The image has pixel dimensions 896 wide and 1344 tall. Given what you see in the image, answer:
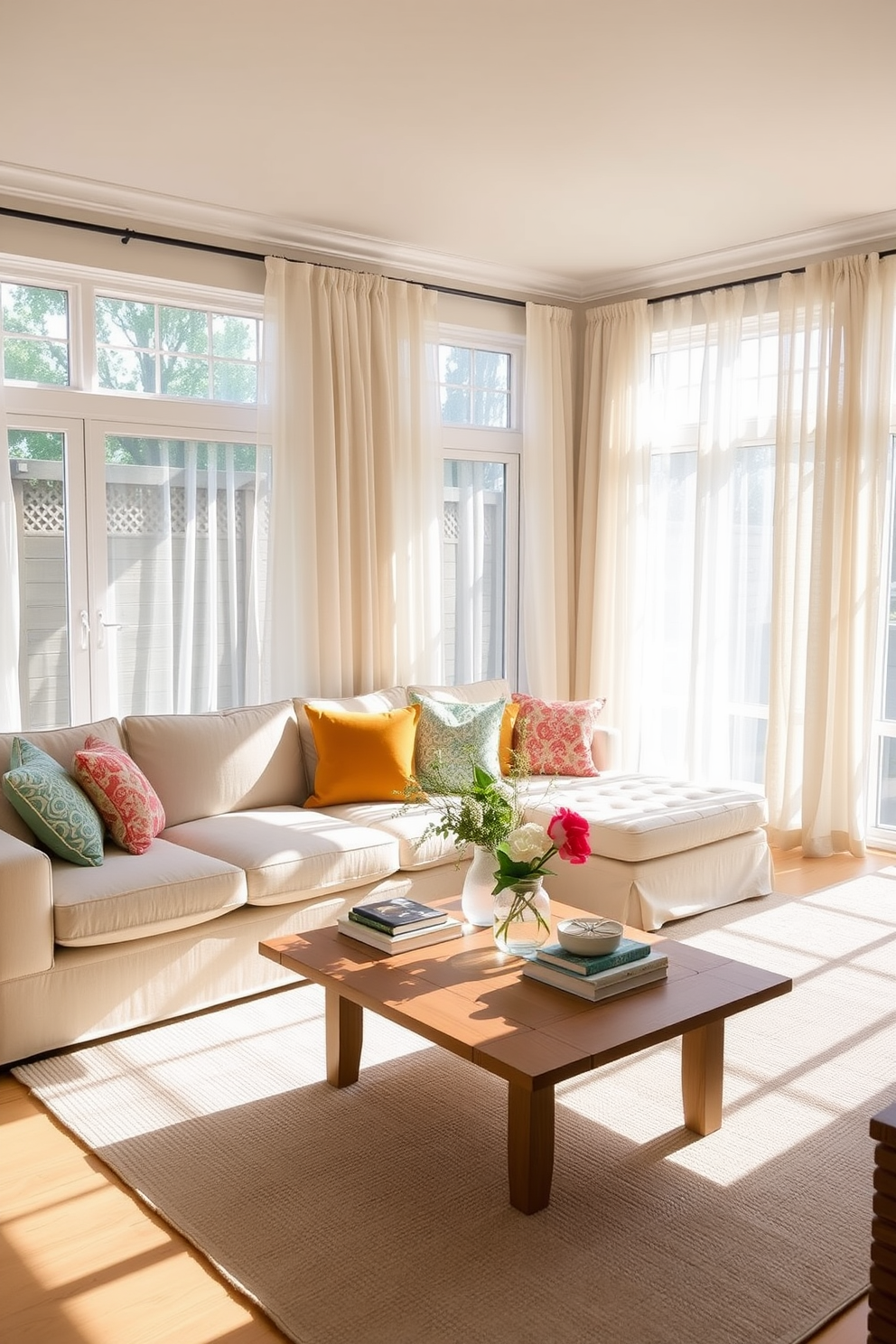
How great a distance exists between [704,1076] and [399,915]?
89 cm

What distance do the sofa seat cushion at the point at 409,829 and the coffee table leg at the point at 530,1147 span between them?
5.24 ft

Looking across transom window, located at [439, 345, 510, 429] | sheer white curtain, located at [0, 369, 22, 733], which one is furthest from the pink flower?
transom window, located at [439, 345, 510, 429]

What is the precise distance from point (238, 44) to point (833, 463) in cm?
322

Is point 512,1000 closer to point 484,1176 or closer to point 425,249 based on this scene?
point 484,1176

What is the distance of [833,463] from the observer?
17.5 ft

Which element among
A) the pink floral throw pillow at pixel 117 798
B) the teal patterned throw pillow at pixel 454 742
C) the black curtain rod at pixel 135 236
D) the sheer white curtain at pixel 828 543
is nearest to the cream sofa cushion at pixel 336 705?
the teal patterned throw pillow at pixel 454 742

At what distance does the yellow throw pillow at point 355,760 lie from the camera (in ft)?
15.4

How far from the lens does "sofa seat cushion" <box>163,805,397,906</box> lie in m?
3.80

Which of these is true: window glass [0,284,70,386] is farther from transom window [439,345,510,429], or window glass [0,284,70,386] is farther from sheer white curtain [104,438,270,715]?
transom window [439,345,510,429]

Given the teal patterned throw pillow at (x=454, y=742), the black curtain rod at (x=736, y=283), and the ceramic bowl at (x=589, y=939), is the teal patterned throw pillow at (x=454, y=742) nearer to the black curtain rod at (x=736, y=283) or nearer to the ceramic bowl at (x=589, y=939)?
the ceramic bowl at (x=589, y=939)

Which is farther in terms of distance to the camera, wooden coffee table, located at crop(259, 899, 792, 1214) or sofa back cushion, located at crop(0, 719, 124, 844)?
sofa back cushion, located at crop(0, 719, 124, 844)

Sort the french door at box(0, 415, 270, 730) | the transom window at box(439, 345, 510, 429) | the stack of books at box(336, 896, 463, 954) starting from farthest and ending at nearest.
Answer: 1. the transom window at box(439, 345, 510, 429)
2. the french door at box(0, 415, 270, 730)
3. the stack of books at box(336, 896, 463, 954)

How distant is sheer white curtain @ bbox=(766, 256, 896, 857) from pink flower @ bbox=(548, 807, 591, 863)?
9.41ft

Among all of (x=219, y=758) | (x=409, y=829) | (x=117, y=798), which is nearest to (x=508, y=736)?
(x=409, y=829)
